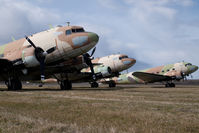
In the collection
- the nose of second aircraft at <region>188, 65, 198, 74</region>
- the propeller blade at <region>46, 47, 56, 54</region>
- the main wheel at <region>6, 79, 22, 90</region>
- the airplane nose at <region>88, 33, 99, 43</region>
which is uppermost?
the airplane nose at <region>88, 33, 99, 43</region>

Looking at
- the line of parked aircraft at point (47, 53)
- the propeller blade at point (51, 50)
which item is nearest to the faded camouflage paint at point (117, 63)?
the line of parked aircraft at point (47, 53)

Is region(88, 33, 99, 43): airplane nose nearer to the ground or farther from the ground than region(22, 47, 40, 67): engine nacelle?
farther from the ground

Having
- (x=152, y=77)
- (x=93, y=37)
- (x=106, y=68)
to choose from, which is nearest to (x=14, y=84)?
(x=93, y=37)

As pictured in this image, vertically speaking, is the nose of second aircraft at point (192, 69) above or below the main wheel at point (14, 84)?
above

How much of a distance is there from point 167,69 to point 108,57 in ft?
39.5

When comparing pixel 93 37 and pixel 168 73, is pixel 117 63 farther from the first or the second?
pixel 93 37

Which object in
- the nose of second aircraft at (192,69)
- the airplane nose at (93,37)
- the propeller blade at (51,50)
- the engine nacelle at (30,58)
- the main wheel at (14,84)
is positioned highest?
the airplane nose at (93,37)

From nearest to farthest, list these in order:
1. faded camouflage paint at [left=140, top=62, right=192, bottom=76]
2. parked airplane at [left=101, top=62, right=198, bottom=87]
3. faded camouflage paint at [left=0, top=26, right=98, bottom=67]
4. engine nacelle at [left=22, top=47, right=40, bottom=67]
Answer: engine nacelle at [left=22, top=47, right=40, bottom=67] < faded camouflage paint at [left=0, top=26, right=98, bottom=67] < parked airplane at [left=101, top=62, right=198, bottom=87] < faded camouflage paint at [left=140, top=62, right=192, bottom=76]

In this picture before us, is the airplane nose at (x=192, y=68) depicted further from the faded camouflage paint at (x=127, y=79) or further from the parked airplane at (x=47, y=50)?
the parked airplane at (x=47, y=50)

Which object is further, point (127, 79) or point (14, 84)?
point (127, 79)

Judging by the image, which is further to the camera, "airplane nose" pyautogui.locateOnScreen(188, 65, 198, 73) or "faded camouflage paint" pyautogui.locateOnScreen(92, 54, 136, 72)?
"airplane nose" pyautogui.locateOnScreen(188, 65, 198, 73)

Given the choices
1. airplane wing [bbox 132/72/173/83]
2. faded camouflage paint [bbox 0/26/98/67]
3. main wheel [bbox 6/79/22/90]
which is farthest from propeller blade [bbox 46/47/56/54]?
airplane wing [bbox 132/72/173/83]

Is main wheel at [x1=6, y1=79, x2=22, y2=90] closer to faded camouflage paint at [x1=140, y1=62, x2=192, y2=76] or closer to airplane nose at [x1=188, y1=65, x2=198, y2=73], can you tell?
faded camouflage paint at [x1=140, y1=62, x2=192, y2=76]

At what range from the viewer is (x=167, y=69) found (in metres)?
42.8
